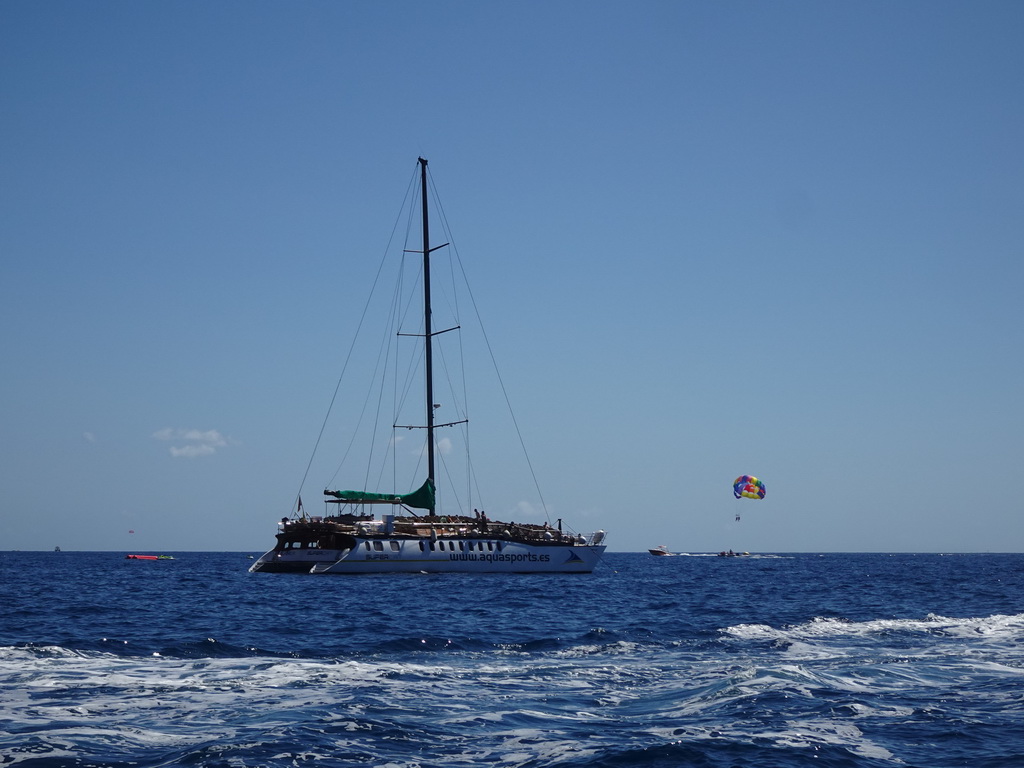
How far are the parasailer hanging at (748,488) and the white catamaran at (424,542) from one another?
53253mm

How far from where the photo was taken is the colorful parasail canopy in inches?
4759

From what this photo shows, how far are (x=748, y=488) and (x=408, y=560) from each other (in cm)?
6913

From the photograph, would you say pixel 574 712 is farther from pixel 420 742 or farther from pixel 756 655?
pixel 756 655

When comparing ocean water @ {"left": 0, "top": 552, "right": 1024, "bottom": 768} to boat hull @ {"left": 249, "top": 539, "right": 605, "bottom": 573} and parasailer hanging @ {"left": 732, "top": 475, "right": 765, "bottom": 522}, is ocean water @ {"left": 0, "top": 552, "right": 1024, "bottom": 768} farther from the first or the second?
parasailer hanging @ {"left": 732, "top": 475, "right": 765, "bottom": 522}

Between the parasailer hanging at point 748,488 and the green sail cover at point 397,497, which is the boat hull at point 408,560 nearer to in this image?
the green sail cover at point 397,497

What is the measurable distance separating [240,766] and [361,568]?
50.8 m

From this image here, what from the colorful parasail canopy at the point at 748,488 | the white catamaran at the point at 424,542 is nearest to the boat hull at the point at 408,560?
the white catamaran at the point at 424,542

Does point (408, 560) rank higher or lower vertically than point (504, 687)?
higher

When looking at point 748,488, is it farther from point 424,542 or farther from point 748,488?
point 424,542

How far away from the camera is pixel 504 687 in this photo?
1962 cm

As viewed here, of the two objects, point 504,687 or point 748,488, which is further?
point 748,488

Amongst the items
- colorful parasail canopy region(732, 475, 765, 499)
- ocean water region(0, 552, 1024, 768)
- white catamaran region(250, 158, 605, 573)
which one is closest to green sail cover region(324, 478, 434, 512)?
white catamaran region(250, 158, 605, 573)

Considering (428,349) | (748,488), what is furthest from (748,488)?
(428,349)

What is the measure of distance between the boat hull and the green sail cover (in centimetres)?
415
